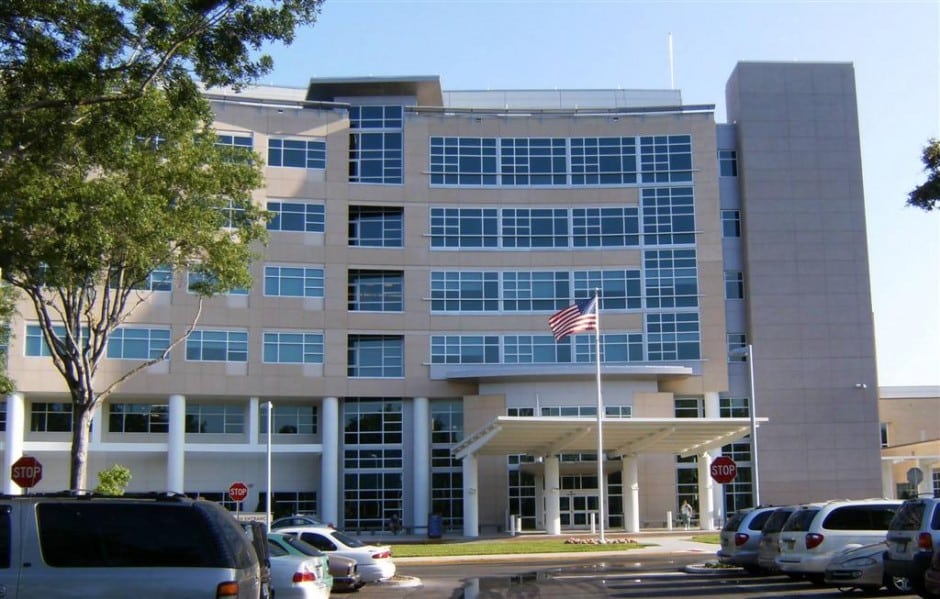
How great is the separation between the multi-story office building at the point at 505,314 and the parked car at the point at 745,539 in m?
27.4

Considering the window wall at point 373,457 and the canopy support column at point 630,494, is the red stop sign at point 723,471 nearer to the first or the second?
the canopy support column at point 630,494

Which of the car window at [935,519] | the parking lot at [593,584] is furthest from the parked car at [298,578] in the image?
the car window at [935,519]

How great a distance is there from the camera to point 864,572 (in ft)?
61.1

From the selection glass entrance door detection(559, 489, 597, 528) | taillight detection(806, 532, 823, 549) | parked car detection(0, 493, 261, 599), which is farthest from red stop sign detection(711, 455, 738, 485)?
glass entrance door detection(559, 489, 597, 528)

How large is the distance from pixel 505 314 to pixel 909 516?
133 ft

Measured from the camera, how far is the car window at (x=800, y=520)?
21.3 meters

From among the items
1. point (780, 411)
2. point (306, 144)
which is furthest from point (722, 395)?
point (306, 144)

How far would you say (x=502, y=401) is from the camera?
5516 cm

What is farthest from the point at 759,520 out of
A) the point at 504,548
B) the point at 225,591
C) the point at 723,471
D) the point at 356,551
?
the point at 225,591

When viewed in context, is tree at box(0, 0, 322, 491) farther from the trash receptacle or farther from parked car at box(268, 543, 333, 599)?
the trash receptacle

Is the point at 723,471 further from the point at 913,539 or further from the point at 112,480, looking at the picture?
the point at 112,480

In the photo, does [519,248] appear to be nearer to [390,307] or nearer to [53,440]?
[390,307]

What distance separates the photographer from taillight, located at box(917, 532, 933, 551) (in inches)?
642

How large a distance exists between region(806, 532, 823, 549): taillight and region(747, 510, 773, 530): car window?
4443mm
